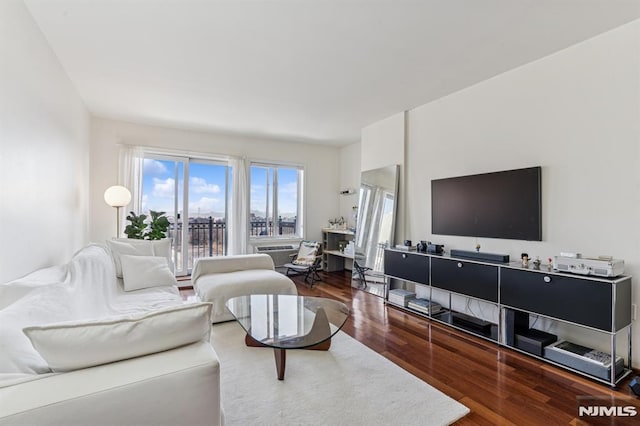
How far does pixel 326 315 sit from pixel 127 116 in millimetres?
4181

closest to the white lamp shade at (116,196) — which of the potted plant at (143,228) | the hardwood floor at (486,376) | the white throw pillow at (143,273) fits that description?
the potted plant at (143,228)

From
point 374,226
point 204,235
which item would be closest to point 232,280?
point 374,226

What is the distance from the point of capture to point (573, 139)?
257 cm

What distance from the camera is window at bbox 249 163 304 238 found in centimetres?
579

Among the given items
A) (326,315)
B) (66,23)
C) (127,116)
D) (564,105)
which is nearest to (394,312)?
(326,315)

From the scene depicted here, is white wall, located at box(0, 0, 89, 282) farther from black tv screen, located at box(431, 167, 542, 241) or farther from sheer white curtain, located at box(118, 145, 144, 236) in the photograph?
black tv screen, located at box(431, 167, 542, 241)

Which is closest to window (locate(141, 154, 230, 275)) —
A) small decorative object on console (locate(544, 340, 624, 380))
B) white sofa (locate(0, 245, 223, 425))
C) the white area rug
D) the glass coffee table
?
the glass coffee table

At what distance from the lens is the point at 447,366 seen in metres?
2.33

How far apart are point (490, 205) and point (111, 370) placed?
3311mm

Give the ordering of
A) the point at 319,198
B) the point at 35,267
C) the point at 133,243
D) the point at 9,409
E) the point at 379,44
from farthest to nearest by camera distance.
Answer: the point at 319,198
the point at 133,243
the point at 379,44
the point at 35,267
the point at 9,409

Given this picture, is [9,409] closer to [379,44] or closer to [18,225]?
[18,225]

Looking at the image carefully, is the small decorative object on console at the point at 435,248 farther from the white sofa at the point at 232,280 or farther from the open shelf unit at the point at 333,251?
the open shelf unit at the point at 333,251

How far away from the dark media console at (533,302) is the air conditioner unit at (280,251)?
3.00 meters
